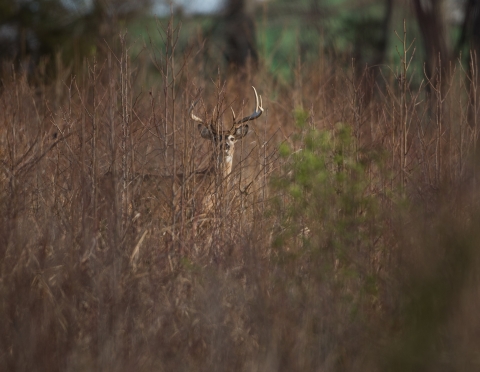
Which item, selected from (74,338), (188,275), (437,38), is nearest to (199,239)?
(188,275)

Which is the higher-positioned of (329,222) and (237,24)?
(237,24)

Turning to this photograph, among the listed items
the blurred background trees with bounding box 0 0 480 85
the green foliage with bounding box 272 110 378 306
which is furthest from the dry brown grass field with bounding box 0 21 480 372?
the blurred background trees with bounding box 0 0 480 85

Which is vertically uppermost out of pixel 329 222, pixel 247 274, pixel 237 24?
pixel 237 24

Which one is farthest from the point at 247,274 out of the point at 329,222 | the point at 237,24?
the point at 237,24

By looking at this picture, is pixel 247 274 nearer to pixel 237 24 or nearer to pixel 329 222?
pixel 329 222

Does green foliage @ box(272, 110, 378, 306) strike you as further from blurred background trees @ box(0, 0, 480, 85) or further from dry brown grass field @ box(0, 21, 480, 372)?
blurred background trees @ box(0, 0, 480, 85)

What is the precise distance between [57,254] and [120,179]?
1.91ft

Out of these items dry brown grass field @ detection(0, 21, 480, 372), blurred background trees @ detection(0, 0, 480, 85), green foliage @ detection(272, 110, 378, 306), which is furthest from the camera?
blurred background trees @ detection(0, 0, 480, 85)

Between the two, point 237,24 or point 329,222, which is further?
point 237,24

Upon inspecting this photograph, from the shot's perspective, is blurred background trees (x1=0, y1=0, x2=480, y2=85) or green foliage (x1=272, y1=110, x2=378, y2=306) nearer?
green foliage (x1=272, y1=110, x2=378, y2=306)

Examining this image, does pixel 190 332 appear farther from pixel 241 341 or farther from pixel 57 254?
pixel 57 254

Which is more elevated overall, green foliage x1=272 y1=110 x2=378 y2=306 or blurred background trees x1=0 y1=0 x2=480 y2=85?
blurred background trees x1=0 y1=0 x2=480 y2=85

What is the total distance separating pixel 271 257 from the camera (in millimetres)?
3883

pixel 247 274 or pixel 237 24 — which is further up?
pixel 237 24
